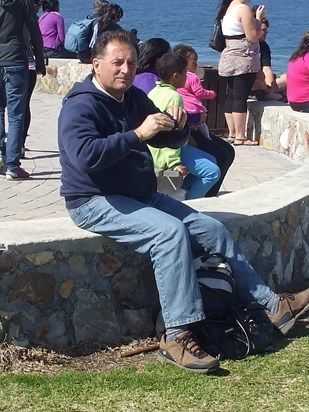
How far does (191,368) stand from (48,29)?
1041 cm

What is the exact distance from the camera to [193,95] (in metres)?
8.07

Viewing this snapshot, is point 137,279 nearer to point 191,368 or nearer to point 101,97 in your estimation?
point 191,368

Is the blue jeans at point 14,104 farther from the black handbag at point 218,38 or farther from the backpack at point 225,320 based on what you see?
the backpack at point 225,320

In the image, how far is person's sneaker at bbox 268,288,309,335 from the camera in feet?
15.8

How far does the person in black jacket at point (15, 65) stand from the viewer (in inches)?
317

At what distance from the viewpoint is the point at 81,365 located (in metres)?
4.52

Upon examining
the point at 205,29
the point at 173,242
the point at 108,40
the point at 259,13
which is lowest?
the point at 205,29

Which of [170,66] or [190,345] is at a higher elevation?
[170,66]

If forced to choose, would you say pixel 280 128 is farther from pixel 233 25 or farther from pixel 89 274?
pixel 89 274

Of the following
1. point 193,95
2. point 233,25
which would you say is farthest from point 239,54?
point 193,95

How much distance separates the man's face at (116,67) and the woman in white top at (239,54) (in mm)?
5430

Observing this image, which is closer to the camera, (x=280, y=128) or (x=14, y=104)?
(x=14, y=104)

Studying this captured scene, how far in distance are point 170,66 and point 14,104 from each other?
1.91 metres

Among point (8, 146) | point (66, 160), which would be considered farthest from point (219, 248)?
point (8, 146)
